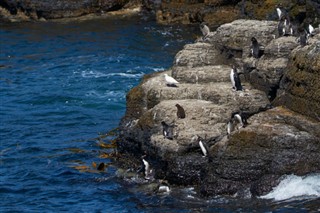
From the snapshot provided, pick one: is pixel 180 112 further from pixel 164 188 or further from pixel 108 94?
pixel 108 94

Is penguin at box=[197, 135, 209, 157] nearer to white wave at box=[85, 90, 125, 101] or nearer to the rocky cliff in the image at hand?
the rocky cliff

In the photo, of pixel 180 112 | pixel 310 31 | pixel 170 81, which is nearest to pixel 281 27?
pixel 310 31

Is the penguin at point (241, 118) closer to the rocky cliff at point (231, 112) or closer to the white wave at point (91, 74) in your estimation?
the rocky cliff at point (231, 112)

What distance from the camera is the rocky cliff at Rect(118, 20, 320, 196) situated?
68.6 ft

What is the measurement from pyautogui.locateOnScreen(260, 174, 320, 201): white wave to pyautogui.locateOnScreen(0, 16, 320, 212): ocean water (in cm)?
3

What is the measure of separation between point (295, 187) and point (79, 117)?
12.8 m

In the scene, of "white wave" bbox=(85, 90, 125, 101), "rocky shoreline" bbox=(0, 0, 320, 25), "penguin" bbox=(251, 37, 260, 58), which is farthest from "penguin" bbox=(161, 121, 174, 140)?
"rocky shoreline" bbox=(0, 0, 320, 25)

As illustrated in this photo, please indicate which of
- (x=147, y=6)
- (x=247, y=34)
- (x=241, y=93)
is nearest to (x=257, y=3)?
(x=147, y=6)

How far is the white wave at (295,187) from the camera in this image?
20.3m

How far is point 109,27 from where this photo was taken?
4762 centimetres

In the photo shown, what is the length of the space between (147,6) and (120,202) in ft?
99.2

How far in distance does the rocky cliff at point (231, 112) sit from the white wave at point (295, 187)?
0.67 ft

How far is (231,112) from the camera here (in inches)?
901

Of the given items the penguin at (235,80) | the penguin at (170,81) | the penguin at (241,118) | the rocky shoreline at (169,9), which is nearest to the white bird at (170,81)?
the penguin at (170,81)
